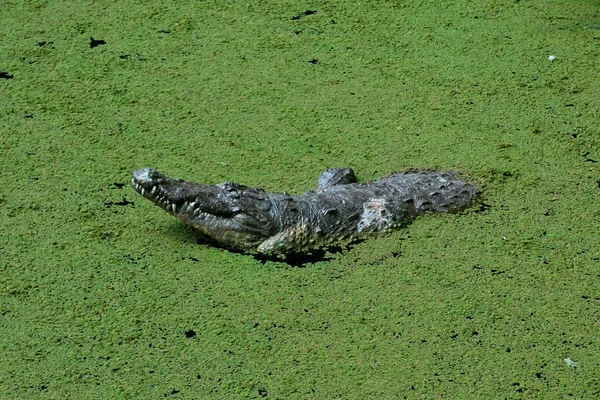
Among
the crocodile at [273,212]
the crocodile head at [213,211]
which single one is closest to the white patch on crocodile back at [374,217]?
the crocodile at [273,212]

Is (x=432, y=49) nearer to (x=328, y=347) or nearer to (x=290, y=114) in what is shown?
(x=290, y=114)

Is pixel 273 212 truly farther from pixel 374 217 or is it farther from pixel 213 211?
pixel 374 217

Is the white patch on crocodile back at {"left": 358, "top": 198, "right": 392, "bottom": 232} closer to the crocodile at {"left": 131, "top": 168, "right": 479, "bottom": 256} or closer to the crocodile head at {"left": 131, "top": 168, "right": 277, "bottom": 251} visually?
the crocodile at {"left": 131, "top": 168, "right": 479, "bottom": 256}

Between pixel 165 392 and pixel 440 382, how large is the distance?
0.76 meters

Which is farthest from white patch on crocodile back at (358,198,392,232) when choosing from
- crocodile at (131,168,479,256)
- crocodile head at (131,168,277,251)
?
crocodile head at (131,168,277,251)

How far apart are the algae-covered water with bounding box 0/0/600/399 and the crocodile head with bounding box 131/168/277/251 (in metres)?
0.08

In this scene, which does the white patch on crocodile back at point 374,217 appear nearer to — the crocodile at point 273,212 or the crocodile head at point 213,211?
the crocodile at point 273,212

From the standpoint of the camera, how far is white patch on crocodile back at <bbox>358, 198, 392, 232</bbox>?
11.6 ft

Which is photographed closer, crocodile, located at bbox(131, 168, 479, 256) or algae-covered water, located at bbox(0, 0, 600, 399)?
algae-covered water, located at bbox(0, 0, 600, 399)

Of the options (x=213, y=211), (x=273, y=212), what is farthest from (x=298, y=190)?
→ (x=213, y=211)

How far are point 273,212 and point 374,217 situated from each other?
357 mm

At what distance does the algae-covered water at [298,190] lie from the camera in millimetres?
2910

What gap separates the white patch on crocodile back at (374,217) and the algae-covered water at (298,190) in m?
0.05

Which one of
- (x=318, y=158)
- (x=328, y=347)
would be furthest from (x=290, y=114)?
(x=328, y=347)
